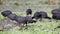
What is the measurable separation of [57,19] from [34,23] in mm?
1387

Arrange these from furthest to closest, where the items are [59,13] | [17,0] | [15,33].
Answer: [17,0] → [59,13] → [15,33]

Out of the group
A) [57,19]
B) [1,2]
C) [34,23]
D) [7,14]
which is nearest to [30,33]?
[34,23]

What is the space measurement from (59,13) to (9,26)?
3.41 meters

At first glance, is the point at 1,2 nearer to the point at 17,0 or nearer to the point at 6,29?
the point at 17,0

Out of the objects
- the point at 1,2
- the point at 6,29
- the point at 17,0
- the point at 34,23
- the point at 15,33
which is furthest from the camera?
the point at 17,0

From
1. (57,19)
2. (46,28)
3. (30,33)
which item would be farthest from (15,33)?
(57,19)

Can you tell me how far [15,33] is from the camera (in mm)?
10180

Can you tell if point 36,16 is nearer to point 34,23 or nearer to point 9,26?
point 34,23

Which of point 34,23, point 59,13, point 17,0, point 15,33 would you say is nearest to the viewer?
point 15,33

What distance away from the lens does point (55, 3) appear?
2603cm

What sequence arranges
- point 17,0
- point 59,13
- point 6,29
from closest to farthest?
point 6,29, point 59,13, point 17,0

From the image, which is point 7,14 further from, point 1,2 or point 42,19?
point 1,2

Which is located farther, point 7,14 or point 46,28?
point 7,14

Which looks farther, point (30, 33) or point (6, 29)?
point (6, 29)
